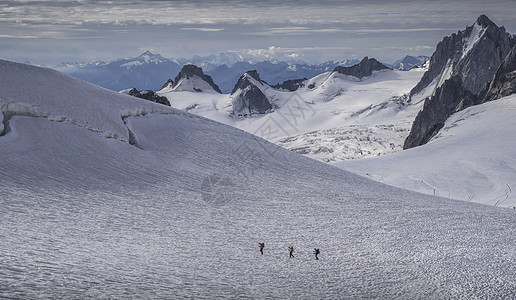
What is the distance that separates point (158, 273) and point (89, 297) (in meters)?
3.23

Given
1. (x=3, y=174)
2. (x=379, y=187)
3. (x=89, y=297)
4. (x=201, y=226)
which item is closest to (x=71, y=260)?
(x=89, y=297)

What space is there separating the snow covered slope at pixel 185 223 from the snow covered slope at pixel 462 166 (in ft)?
96.5

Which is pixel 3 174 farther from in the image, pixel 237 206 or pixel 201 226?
pixel 237 206

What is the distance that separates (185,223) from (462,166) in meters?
64.9

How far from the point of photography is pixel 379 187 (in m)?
39.5

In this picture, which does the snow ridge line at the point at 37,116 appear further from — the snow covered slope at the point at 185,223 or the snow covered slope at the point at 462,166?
the snow covered slope at the point at 462,166

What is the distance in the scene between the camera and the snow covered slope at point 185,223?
594 inches

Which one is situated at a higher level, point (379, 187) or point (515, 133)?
point (379, 187)

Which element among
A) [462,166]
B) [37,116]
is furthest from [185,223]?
[462,166]

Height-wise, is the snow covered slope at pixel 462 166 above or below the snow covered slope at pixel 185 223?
below

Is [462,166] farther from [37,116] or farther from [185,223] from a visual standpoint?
[37,116]

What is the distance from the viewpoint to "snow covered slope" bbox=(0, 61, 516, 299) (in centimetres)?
1509

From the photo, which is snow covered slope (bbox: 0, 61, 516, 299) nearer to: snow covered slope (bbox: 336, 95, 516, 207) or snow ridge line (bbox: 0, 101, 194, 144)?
snow ridge line (bbox: 0, 101, 194, 144)

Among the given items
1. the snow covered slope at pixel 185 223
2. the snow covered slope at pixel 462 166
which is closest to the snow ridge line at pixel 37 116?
the snow covered slope at pixel 185 223
